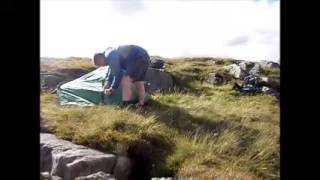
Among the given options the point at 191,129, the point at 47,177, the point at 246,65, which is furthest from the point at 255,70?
the point at 47,177

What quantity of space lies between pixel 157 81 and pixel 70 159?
14.7 inches

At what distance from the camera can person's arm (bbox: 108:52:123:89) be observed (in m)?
1.50

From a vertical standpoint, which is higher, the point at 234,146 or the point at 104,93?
the point at 104,93

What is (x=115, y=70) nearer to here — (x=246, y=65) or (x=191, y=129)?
(x=191, y=129)

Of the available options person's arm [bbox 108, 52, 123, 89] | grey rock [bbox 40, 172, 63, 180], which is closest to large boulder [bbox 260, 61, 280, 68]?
person's arm [bbox 108, 52, 123, 89]

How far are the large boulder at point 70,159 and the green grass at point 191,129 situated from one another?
28 mm

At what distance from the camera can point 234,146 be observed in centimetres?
148

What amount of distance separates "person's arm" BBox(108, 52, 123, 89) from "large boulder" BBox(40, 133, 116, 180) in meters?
0.23

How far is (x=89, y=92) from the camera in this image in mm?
1508
